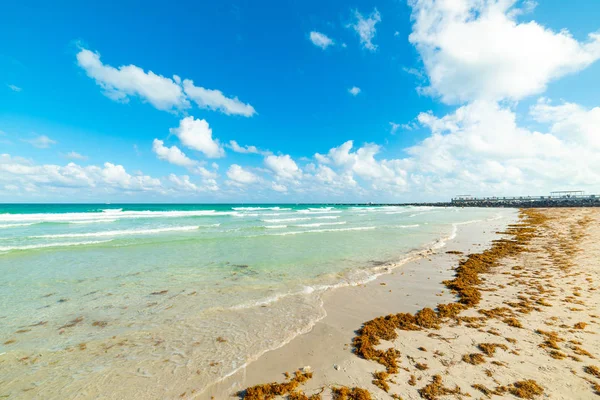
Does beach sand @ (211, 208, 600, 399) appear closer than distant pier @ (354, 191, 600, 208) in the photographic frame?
Yes

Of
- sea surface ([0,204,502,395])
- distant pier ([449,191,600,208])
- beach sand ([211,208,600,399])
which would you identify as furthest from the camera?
distant pier ([449,191,600,208])

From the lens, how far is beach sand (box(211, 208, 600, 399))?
152 inches

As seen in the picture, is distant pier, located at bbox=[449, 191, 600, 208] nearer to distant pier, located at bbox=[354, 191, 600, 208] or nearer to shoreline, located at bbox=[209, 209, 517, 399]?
distant pier, located at bbox=[354, 191, 600, 208]

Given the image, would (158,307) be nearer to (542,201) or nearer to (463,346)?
(463,346)

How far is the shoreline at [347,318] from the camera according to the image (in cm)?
422

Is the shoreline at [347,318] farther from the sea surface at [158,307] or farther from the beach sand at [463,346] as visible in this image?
the sea surface at [158,307]

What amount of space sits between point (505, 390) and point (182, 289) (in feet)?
28.3

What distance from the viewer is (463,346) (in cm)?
489

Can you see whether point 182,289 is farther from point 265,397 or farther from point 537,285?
point 537,285

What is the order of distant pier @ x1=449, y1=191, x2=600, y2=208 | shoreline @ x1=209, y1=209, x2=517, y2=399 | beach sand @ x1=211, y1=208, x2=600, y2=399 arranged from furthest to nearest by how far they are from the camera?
1. distant pier @ x1=449, y1=191, x2=600, y2=208
2. shoreline @ x1=209, y1=209, x2=517, y2=399
3. beach sand @ x1=211, y1=208, x2=600, y2=399

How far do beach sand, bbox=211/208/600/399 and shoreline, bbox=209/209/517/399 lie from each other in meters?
0.02

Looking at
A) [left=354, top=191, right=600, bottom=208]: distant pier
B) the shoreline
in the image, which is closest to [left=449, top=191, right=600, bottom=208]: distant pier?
[left=354, top=191, right=600, bottom=208]: distant pier

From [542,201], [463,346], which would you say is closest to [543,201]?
[542,201]

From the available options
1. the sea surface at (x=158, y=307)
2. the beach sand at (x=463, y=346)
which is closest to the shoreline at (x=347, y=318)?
the beach sand at (x=463, y=346)
